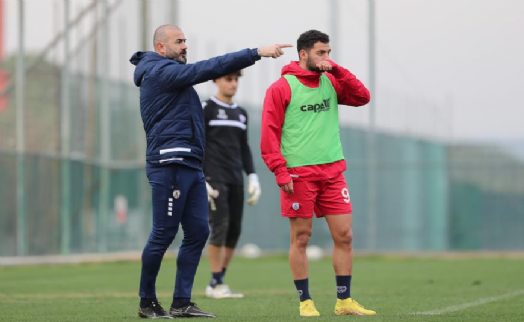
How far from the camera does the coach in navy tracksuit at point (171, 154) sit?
21.3ft

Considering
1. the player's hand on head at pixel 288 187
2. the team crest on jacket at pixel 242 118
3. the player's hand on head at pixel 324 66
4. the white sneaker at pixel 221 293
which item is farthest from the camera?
the team crest on jacket at pixel 242 118

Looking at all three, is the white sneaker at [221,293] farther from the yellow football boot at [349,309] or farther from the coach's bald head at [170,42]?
the coach's bald head at [170,42]

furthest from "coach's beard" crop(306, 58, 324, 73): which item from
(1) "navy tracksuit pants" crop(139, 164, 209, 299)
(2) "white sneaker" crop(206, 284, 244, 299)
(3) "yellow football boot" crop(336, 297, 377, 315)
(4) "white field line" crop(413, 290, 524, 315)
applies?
(2) "white sneaker" crop(206, 284, 244, 299)

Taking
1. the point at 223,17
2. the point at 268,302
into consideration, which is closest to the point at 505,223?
the point at 223,17

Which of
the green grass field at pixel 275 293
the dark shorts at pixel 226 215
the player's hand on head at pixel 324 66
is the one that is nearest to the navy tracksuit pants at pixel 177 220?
the green grass field at pixel 275 293

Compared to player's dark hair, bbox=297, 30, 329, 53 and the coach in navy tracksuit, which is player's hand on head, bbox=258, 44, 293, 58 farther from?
player's dark hair, bbox=297, 30, 329, 53

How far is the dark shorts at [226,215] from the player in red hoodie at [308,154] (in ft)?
8.67

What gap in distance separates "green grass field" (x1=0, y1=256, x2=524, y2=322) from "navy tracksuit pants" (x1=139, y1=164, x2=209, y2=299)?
1.21 feet

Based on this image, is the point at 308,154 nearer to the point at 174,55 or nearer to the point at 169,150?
the point at 169,150

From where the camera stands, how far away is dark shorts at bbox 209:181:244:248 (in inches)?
374

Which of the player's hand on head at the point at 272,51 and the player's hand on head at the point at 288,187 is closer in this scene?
the player's hand on head at the point at 272,51

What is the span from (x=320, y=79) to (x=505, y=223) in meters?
16.5

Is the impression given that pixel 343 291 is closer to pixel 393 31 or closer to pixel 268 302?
pixel 268 302

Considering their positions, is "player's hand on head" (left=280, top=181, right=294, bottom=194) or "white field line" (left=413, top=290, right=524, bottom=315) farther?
"white field line" (left=413, top=290, right=524, bottom=315)
